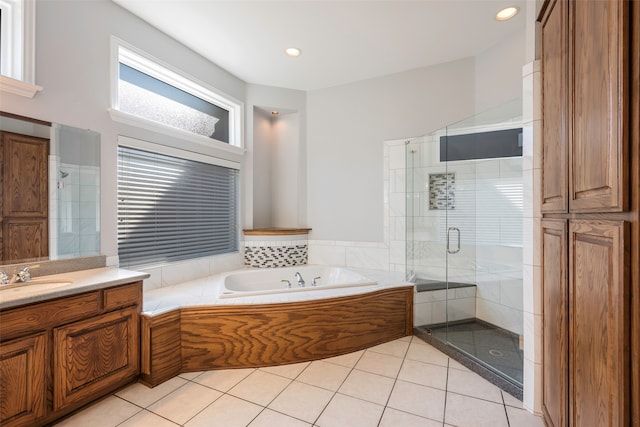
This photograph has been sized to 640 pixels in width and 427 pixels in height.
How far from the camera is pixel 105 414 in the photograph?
167 cm

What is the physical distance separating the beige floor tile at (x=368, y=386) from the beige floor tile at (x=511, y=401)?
71 cm

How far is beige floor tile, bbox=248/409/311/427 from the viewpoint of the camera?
A: 1596 millimetres

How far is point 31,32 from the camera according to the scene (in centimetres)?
181

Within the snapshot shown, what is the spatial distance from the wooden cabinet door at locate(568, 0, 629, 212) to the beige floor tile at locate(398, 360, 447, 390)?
152 centimetres

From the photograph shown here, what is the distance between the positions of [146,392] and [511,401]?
94.7 inches

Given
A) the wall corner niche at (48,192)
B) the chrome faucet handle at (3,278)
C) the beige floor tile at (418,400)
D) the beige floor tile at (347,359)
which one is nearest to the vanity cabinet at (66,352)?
the chrome faucet handle at (3,278)

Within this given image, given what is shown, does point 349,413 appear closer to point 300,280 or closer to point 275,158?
point 300,280

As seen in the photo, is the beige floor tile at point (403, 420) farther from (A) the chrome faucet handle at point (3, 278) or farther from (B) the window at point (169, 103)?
(B) the window at point (169, 103)

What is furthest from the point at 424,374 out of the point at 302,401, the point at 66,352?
the point at 66,352

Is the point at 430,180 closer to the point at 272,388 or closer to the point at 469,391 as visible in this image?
the point at 469,391

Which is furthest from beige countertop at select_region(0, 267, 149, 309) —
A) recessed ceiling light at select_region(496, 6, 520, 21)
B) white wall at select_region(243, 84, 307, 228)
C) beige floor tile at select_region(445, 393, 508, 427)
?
recessed ceiling light at select_region(496, 6, 520, 21)

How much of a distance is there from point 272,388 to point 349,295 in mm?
937

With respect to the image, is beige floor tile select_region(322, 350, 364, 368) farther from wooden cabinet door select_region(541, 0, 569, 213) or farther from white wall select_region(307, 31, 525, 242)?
wooden cabinet door select_region(541, 0, 569, 213)

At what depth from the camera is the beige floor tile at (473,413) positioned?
1.62 m
